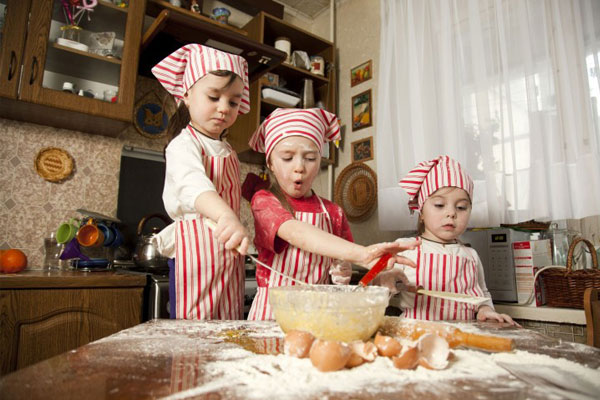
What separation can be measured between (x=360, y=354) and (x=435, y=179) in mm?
967

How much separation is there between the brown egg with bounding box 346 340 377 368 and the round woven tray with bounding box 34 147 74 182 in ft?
5.89

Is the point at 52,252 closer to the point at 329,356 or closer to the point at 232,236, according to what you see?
the point at 232,236

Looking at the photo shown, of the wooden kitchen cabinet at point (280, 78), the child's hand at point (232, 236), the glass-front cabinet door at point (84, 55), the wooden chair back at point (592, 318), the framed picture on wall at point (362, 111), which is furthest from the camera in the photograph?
the framed picture on wall at point (362, 111)

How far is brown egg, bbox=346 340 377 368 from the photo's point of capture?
17.4 inches

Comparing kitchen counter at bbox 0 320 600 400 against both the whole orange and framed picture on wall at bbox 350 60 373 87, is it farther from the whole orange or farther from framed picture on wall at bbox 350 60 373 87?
framed picture on wall at bbox 350 60 373 87

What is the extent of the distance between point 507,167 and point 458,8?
2.81 ft

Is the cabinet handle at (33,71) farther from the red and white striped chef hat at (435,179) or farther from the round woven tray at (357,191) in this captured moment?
the round woven tray at (357,191)

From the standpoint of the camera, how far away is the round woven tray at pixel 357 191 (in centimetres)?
236

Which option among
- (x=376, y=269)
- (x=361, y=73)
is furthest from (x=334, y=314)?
(x=361, y=73)

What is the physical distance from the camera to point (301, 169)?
982 millimetres

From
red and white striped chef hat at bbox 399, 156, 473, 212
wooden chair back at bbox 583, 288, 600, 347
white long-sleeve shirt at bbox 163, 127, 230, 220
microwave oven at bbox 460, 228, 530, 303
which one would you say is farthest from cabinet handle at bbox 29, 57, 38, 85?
wooden chair back at bbox 583, 288, 600, 347

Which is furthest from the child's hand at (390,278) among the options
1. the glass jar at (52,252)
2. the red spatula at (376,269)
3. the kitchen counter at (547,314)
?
the glass jar at (52,252)

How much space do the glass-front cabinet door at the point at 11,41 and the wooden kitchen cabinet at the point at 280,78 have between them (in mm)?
1042

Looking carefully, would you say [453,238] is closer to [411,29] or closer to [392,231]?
[392,231]
